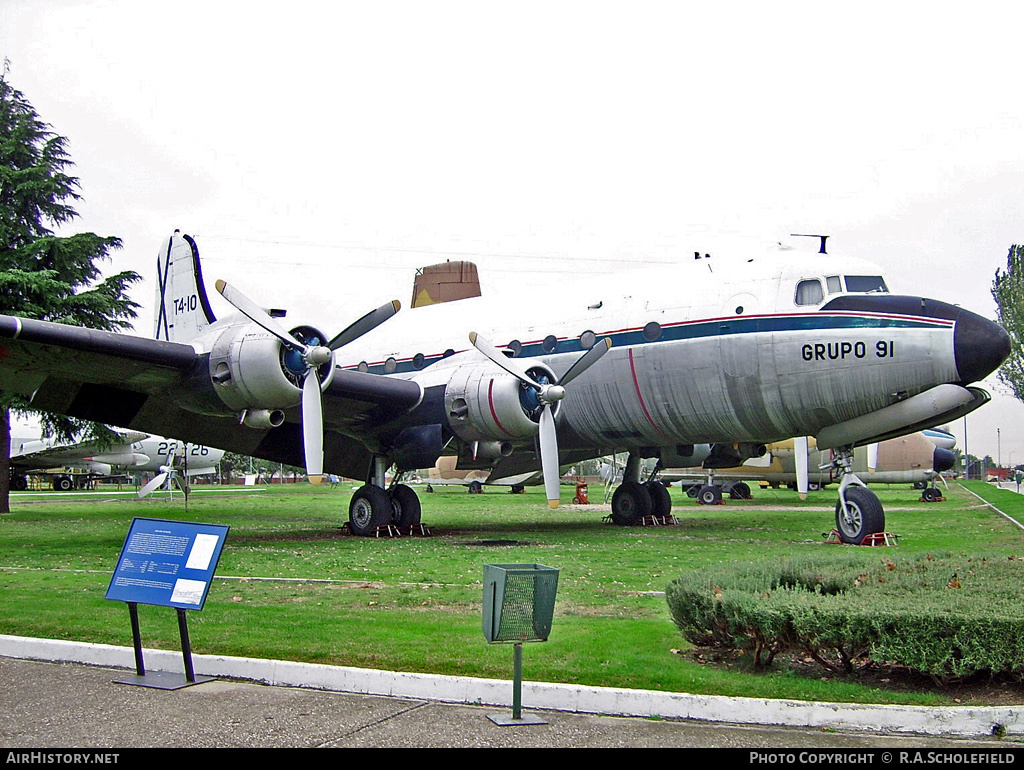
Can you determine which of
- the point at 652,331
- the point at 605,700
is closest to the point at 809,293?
the point at 652,331

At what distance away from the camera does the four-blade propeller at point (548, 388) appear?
16.4m

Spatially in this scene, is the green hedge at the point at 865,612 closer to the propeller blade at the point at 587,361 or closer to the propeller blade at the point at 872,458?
the propeller blade at the point at 587,361

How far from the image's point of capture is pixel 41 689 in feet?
20.7

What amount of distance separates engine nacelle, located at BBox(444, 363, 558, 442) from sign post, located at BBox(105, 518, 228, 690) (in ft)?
33.6

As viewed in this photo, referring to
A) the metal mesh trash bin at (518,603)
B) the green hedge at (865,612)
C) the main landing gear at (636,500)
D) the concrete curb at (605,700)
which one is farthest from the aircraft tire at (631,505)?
the metal mesh trash bin at (518,603)

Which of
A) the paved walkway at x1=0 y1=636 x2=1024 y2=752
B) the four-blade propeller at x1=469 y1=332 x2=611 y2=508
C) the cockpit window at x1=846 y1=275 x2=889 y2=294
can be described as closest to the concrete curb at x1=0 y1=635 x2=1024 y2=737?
the paved walkway at x1=0 y1=636 x2=1024 y2=752

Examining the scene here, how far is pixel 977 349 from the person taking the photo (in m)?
13.9

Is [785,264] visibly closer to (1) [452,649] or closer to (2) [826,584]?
(2) [826,584]

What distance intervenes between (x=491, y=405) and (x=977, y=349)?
8272 millimetres

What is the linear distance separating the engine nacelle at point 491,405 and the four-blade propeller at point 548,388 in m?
0.16

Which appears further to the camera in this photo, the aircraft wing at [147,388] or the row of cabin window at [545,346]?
the row of cabin window at [545,346]

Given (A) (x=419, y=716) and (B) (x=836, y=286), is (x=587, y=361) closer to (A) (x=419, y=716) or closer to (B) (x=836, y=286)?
(B) (x=836, y=286)

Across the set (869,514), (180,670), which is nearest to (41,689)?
(180,670)

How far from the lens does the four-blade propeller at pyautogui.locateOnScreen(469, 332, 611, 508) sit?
1639cm
